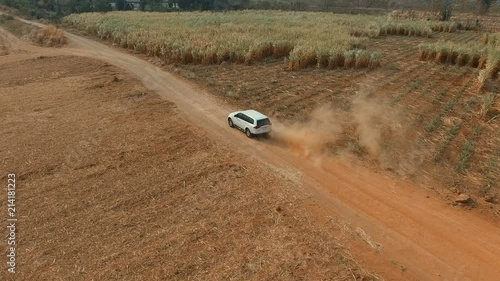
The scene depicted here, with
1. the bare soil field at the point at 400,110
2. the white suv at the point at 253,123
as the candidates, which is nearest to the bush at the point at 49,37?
the bare soil field at the point at 400,110

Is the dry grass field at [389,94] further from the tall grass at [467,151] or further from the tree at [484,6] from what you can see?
the tree at [484,6]

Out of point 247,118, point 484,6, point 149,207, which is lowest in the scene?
point 149,207

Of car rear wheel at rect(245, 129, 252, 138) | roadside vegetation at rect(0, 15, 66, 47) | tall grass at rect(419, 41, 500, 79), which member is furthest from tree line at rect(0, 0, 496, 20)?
car rear wheel at rect(245, 129, 252, 138)

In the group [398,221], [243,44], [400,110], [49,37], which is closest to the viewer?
[398,221]

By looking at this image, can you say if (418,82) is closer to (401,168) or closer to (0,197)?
(401,168)

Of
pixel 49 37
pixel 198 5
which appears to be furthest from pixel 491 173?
pixel 198 5

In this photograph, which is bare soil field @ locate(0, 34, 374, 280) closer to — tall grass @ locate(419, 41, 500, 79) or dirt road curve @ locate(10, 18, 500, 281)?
dirt road curve @ locate(10, 18, 500, 281)

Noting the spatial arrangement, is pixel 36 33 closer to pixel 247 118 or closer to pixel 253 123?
pixel 247 118
